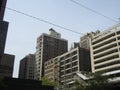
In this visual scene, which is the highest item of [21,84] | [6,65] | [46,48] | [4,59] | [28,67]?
[46,48]

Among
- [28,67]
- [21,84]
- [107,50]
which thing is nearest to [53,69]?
[28,67]

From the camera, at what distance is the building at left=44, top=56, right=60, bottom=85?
12862cm

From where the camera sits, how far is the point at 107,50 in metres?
92.0

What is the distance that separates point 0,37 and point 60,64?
52275mm

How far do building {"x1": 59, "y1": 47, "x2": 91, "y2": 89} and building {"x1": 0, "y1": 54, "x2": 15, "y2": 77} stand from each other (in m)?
32.4

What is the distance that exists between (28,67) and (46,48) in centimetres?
2754

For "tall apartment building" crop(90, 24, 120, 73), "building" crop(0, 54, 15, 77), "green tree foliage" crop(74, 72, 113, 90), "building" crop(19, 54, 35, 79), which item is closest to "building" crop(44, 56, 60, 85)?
"building" crop(0, 54, 15, 77)

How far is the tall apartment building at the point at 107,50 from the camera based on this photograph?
287 ft

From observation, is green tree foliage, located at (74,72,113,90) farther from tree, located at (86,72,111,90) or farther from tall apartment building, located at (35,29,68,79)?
tall apartment building, located at (35,29,68,79)

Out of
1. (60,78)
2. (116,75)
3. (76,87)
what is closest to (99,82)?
(76,87)

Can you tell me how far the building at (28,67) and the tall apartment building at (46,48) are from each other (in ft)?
49.2

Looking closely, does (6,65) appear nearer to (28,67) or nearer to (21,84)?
(28,67)

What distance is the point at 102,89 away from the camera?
4734 cm

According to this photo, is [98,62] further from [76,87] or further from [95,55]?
[76,87]
